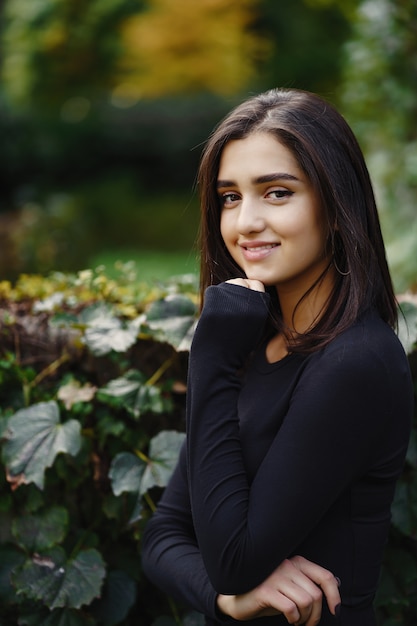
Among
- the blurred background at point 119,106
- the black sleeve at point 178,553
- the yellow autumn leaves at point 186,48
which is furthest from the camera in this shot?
the yellow autumn leaves at point 186,48

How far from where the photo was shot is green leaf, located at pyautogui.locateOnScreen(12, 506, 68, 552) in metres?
2.09

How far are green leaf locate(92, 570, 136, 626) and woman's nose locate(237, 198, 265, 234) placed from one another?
3.55 ft

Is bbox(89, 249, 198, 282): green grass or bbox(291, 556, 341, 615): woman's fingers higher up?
bbox(291, 556, 341, 615): woman's fingers

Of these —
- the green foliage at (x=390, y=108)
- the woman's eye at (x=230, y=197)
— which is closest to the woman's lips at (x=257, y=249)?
the woman's eye at (x=230, y=197)

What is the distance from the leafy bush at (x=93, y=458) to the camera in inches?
80.4

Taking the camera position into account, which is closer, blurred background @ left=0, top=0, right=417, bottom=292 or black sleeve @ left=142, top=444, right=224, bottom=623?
black sleeve @ left=142, top=444, right=224, bottom=623

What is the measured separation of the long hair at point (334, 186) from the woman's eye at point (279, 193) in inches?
1.9

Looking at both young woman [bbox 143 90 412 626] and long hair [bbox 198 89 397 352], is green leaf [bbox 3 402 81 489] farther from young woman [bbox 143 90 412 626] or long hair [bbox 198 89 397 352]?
long hair [bbox 198 89 397 352]

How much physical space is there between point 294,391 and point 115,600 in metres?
0.98

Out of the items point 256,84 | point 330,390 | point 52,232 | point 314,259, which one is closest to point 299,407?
point 330,390

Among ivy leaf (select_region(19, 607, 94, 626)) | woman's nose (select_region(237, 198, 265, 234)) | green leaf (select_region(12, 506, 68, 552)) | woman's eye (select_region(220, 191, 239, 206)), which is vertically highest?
woman's eye (select_region(220, 191, 239, 206))

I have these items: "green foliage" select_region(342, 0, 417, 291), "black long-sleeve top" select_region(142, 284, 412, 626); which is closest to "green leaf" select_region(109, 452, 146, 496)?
"black long-sleeve top" select_region(142, 284, 412, 626)

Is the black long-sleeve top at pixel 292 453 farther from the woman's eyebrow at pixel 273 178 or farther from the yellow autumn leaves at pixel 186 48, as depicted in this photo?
the yellow autumn leaves at pixel 186 48

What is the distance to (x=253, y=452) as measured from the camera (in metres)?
1.54
